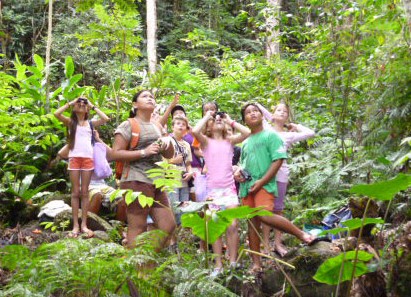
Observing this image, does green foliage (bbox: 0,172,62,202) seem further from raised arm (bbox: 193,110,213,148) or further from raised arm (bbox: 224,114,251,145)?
raised arm (bbox: 224,114,251,145)

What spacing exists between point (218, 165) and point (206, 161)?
0.44 ft

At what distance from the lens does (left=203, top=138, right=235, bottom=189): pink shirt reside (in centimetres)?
545

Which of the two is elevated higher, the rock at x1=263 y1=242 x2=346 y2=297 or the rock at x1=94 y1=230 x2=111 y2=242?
the rock at x1=263 y1=242 x2=346 y2=297

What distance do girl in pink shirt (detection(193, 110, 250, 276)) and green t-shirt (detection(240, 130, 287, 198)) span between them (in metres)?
0.20

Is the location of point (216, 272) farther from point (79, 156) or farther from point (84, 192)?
point (79, 156)

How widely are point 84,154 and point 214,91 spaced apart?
18.6 feet

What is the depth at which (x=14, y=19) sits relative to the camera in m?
19.2

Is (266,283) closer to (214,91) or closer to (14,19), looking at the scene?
(214,91)

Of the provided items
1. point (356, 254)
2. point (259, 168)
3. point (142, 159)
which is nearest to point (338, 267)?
point (356, 254)

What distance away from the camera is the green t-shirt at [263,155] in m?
5.18

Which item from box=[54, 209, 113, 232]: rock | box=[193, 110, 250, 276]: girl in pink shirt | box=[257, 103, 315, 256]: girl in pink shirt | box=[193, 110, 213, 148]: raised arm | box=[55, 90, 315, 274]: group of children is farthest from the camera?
box=[54, 209, 113, 232]: rock

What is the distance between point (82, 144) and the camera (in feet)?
21.6

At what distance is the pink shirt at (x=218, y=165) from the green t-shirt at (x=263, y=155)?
0.20 meters

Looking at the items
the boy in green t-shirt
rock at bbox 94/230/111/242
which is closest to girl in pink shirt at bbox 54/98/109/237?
rock at bbox 94/230/111/242
